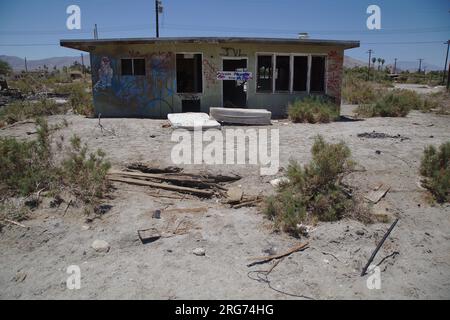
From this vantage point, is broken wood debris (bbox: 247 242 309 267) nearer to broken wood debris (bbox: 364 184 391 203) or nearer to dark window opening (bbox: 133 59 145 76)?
broken wood debris (bbox: 364 184 391 203)

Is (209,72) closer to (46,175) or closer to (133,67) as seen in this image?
(133,67)

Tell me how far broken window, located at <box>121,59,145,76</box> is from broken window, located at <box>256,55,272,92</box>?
4.54 m

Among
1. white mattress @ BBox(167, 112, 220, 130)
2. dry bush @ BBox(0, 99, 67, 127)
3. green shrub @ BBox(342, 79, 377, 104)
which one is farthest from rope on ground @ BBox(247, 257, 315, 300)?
green shrub @ BBox(342, 79, 377, 104)

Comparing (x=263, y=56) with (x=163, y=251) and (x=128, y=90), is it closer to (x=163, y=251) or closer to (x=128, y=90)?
(x=128, y=90)

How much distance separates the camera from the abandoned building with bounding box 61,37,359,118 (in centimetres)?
1316

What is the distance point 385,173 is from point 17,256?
228 inches

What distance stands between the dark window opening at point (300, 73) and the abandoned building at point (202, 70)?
6cm

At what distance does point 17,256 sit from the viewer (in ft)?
13.6

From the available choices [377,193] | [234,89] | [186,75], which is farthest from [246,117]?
[377,193]

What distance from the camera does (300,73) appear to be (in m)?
14.9

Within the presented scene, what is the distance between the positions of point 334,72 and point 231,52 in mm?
4275

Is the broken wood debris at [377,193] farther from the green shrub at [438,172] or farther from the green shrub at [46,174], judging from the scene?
the green shrub at [46,174]
